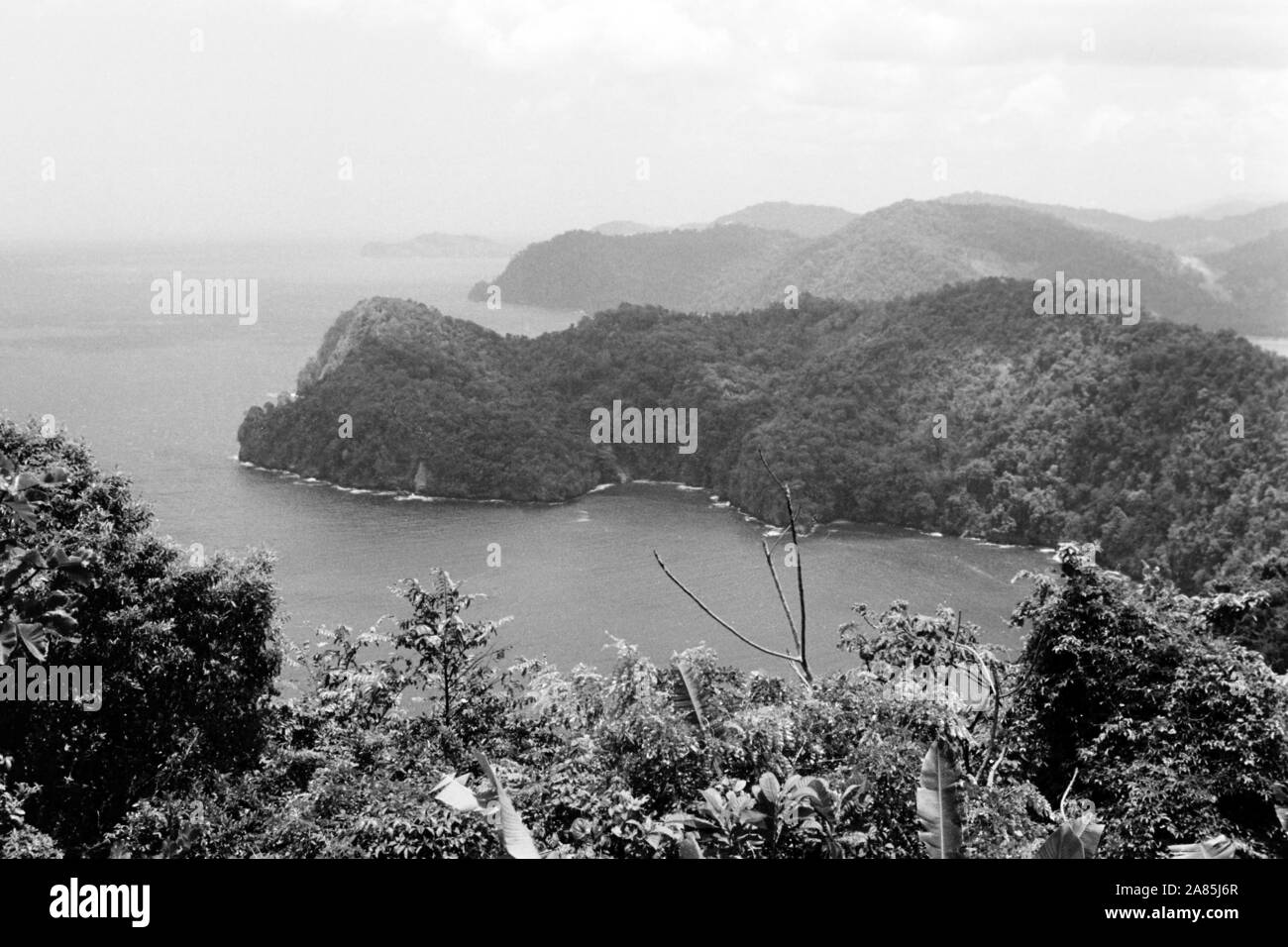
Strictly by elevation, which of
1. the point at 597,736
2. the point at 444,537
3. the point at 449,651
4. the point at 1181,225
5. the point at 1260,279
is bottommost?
the point at 444,537

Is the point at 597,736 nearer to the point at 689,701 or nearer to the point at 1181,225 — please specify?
the point at 689,701

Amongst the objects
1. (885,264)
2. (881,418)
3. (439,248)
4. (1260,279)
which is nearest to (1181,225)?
(1260,279)

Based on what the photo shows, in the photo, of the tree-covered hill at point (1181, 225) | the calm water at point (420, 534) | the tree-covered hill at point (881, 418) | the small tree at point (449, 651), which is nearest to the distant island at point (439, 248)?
the tree-covered hill at point (1181, 225)

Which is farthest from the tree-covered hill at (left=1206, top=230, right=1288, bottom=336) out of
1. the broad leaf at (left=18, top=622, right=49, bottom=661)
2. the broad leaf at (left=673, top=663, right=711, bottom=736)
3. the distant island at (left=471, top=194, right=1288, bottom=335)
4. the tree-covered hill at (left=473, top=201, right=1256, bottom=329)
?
the broad leaf at (left=18, top=622, right=49, bottom=661)

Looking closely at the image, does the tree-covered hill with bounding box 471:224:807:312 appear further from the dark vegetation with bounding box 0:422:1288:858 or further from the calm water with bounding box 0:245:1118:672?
the dark vegetation with bounding box 0:422:1288:858

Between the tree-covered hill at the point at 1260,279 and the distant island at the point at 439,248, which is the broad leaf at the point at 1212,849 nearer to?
the tree-covered hill at the point at 1260,279

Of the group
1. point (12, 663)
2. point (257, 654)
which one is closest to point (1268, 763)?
point (257, 654)

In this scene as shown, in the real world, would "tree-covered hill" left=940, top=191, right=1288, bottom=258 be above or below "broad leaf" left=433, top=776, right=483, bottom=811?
above
